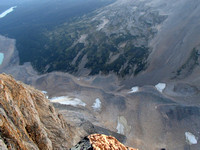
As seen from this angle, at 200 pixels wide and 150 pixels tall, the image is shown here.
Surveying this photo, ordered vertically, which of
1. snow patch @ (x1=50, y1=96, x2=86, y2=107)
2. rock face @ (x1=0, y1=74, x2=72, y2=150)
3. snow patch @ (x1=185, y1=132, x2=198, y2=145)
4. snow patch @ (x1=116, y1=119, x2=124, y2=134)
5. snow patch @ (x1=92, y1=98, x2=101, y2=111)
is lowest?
snow patch @ (x1=185, y1=132, x2=198, y2=145)

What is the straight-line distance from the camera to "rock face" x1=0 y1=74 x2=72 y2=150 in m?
14.2

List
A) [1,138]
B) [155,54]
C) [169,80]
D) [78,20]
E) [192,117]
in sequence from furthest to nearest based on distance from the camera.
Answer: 1. [78,20]
2. [155,54]
3. [169,80]
4. [192,117]
5. [1,138]

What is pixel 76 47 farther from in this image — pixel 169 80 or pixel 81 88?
pixel 169 80

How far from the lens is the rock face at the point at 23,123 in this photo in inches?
561

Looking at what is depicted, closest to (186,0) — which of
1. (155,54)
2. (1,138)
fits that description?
(155,54)

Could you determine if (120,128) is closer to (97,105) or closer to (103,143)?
(97,105)

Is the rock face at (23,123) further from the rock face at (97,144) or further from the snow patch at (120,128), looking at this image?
the snow patch at (120,128)

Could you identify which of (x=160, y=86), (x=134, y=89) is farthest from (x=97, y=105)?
(x=160, y=86)

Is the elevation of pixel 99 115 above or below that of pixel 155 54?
below

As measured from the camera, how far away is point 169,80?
5347cm

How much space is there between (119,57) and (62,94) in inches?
1011

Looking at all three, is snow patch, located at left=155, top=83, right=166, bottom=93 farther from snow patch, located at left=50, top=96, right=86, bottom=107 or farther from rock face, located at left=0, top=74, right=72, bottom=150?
rock face, located at left=0, top=74, right=72, bottom=150

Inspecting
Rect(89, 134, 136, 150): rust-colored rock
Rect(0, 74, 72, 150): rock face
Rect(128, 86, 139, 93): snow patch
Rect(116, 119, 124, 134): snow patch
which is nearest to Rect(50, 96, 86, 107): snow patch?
Rect(116, 119, 124, 134): snow patch

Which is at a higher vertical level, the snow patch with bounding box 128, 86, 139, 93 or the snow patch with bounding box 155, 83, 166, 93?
the snow patch with bounding box 155, 83, 166, 93
